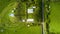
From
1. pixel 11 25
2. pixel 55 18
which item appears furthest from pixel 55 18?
pixel 11 25

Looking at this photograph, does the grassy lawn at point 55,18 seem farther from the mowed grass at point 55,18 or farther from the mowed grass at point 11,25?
the mowed grass at point 11,25

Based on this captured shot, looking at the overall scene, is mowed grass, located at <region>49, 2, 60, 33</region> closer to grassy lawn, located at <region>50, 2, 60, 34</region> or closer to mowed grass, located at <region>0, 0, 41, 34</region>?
grassy lawn, located at <region>50, 2, 60, 34</region>

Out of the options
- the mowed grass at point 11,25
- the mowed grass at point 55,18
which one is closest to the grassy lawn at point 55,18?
the mowed grass at point 55,18

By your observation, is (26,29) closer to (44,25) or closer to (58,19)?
(44,25)

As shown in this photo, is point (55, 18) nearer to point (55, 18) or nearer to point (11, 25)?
point (55, 18)

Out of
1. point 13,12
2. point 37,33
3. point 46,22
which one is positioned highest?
point 13,12

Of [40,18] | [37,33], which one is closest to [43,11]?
[40,18]
